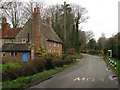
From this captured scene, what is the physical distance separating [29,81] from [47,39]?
20618 millimetres

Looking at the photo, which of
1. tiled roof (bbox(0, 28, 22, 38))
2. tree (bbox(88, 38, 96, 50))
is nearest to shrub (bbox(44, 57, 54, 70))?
tiled roof (bbox(0, 28, 22, 38))

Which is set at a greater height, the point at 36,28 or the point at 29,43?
the point at 36,28

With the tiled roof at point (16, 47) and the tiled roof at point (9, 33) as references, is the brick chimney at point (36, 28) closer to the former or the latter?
the tiled roof at point (16, 47)

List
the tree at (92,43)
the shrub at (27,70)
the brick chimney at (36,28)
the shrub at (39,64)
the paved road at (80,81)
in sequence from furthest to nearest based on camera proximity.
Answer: the tree at (92,43), the brick chimney at (36,28), the shrub at (39,64), the shrub at (27,70), the paved road at (80,81)

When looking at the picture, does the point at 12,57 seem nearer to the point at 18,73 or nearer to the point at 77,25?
the point at 18,73

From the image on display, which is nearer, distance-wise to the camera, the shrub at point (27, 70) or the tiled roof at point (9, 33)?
the shrub at point (27, 70)

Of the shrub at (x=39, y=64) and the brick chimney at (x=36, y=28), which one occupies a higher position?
the brick chimney at (x=36, y=28)

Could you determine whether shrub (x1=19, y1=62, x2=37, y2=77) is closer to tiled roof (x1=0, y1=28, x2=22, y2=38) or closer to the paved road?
the paved road

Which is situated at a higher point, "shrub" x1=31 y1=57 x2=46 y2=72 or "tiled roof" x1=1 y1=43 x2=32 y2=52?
"tiled roof" x1=1 y1=43 x2=32 y2=52

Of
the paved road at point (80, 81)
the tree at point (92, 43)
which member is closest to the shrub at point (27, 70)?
the paved road at point (80, 81)

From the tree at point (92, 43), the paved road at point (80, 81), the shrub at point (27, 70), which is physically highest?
the tree at point (92, 43)

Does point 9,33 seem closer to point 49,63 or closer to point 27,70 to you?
point 49,63

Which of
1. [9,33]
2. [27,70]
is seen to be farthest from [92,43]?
[27,70]

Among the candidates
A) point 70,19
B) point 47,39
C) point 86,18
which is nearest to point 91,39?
point 86,18
